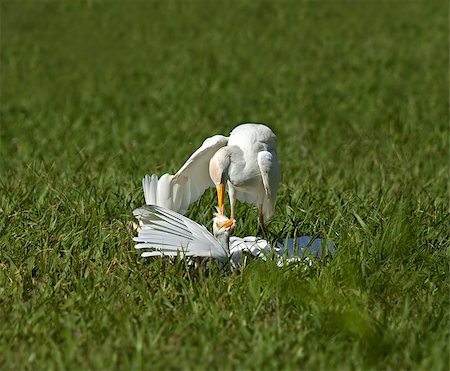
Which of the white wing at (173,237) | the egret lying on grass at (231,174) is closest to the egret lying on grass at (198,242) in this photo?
the white wing at (173,237)

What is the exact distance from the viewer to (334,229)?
16.0 ft

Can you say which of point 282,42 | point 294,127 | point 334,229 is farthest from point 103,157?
point 282,42

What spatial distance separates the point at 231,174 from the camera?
448 cm

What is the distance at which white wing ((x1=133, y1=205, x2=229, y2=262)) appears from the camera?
4254mm

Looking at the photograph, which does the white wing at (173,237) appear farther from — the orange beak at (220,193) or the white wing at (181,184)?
the white wing at (181,184)

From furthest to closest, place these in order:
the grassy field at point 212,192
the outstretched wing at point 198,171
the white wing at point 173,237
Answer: the outstretched wing at point 198,171
the white wing at point 173,237
the grassy field at point 212,192

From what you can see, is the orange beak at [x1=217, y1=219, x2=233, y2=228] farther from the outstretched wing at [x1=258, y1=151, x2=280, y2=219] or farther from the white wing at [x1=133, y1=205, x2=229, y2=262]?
the outstretched wing at [x1=258, y1=151, x2=280, y2=219]

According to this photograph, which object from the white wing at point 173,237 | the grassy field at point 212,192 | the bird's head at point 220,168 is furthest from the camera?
the bird's head at point 220,168

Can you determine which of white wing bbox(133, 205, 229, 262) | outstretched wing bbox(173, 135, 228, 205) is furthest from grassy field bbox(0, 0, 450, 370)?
outstretched wing bbox(173, 135, 228, 205)

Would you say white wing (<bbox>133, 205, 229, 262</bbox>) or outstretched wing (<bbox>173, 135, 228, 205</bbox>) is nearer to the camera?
white wing (<bbox>133, 205, 229, 262</bbox>)

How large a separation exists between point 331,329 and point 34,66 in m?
8.62

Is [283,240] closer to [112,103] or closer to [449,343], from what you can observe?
[449,343]

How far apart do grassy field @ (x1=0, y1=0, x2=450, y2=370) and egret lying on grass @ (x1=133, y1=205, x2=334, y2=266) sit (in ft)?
0.32

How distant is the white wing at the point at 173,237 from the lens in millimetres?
4254
